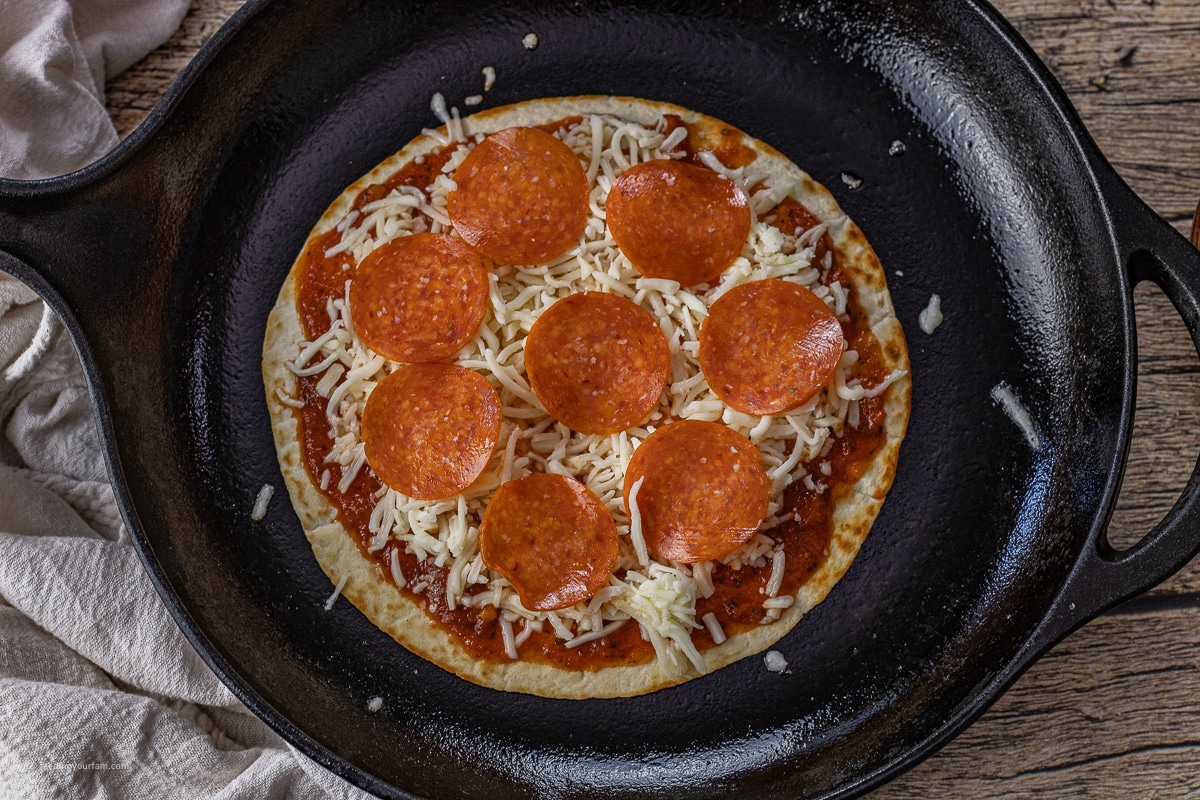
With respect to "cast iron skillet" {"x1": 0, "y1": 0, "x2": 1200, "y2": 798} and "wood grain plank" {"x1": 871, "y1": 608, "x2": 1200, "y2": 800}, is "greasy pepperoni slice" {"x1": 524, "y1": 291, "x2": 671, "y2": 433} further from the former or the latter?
"wood grain plank" {"x1": 871, "y1": 608, "x2": 1200, "y2": 800}

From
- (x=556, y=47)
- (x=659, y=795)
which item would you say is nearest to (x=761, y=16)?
(x=556, y=47)

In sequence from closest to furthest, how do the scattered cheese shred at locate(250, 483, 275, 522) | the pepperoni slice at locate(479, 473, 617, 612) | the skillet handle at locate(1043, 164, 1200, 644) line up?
1. the skillet handle at locate(1043, 164, 1200, 644)
2. the pepperoni slice at locate(479, 473, 617, 612)
3. the scattered cheese shred at locate(250, 483, 275, 522)

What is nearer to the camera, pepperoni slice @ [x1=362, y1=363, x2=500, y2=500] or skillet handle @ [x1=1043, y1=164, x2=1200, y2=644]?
skillet handle @ [x1=1043, y1=164, x2=1200, y2=644]

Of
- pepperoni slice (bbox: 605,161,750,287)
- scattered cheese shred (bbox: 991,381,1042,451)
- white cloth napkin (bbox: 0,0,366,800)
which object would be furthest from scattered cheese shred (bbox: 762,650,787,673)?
white cloth napkin (bbox: 0,0,366,800)

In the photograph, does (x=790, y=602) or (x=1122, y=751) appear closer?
(x=790, y=602)

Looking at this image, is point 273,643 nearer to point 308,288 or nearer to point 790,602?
point 308,288

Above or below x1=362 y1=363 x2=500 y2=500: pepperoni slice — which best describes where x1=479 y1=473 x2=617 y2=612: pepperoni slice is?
below

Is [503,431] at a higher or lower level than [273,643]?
higher
